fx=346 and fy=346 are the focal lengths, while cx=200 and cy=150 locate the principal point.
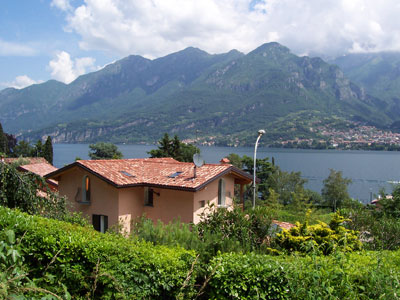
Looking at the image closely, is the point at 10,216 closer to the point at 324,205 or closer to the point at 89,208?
the point at 89,208

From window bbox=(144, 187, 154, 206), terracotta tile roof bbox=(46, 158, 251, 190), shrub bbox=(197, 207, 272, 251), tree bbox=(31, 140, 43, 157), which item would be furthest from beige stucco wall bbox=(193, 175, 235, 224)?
tree bbox=(31, 140, 43, 157)

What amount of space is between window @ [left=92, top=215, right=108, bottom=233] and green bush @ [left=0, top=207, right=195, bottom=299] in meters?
11.6

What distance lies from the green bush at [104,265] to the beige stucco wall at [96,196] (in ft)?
36.4

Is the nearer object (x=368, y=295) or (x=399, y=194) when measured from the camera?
(x=368, y=295)

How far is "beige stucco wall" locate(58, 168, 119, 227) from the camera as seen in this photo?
56.5 ft

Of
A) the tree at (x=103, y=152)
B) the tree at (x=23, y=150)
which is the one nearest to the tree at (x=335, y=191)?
the tree at (x=103, y=152)

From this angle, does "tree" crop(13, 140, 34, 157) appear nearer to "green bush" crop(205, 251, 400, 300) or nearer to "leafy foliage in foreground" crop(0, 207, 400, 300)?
"leafy foliage in foreground" crop(0, 207, 400, 300)

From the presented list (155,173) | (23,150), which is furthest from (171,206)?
(23,150)

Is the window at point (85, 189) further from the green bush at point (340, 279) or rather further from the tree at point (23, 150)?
the tree at point (23, 150)

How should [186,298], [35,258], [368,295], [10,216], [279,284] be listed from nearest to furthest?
[368,295]
[279,284]
[186,298]
[35,258]
[10,216]

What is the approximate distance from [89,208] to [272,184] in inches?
1993

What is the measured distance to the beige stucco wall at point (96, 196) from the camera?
17.2 m

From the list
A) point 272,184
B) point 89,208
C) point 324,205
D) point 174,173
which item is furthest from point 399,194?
point 272,184

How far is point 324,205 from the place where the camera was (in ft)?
192
